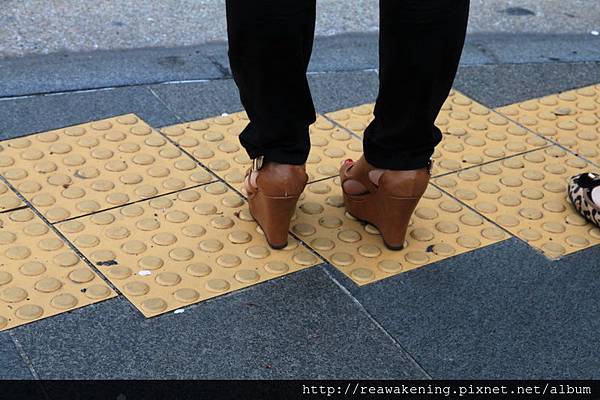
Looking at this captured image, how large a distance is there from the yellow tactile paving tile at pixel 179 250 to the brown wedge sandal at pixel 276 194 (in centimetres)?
5

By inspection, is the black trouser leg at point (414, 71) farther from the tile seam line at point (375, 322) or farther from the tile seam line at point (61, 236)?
the tile seam line at point (61, 236)

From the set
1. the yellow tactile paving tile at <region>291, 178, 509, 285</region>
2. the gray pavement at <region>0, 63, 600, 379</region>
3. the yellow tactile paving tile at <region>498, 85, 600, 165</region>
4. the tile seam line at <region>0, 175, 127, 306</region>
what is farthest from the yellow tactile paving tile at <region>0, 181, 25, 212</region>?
the yellow tactile paving tile at <region>498, 85, 600, 165</region>

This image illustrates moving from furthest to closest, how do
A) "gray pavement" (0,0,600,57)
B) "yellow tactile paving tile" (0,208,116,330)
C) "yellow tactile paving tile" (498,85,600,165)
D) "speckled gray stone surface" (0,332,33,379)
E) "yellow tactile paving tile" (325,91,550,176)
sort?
"gray pavement" (0,0,600,57) → "yellow tactile paving tile" (498,85,600,165) → "yellow tactile paving tile" (325,91,550,176) → "yellow tactile paving tile" (0,208,116,330) → "speckled gray stone surface" (0,332,33,379)

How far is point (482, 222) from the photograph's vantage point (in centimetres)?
261

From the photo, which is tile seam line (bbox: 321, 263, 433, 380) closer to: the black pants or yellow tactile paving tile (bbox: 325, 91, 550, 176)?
the black pants

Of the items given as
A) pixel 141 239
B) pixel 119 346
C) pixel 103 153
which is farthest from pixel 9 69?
pixel 119 346

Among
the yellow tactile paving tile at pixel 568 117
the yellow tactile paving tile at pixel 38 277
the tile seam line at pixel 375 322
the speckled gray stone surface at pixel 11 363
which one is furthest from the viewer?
the yellow tactile paving tile at pixel 568 117

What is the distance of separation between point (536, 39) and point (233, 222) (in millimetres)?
1944

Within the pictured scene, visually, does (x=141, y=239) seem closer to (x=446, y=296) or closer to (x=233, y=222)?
(x=233, y=222)

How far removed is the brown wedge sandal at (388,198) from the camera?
2.31m

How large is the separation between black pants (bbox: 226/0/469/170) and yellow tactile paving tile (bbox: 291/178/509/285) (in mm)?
261

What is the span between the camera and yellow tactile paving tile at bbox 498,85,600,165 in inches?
122

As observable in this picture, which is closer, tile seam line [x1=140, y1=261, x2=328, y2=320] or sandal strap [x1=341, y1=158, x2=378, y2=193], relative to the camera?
tile seam line [x1=140, y1=261, x2=328, y2=320]

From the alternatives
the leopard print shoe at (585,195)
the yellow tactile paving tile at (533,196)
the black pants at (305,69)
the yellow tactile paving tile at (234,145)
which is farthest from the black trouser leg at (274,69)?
the leopard print shoe at (585,195)
